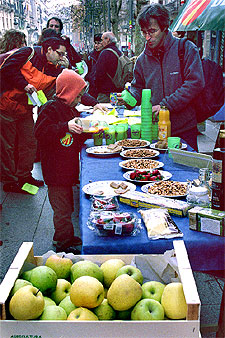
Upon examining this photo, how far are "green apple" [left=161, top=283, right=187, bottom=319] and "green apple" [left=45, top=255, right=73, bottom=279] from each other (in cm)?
43

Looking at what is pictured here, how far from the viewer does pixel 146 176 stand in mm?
2834

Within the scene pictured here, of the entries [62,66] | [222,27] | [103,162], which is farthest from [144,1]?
[103,162]

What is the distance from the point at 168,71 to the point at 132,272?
304cm

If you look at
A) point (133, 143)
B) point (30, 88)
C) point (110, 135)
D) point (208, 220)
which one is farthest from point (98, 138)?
point (208, 220)

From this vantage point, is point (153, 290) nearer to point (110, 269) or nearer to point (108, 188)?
point (110, 269)

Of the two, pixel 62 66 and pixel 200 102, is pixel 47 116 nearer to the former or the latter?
pixel 200 102

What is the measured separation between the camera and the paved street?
10.9ft

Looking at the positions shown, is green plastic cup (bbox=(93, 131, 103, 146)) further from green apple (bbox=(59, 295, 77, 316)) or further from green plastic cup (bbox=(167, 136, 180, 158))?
green apple (bbox=(59, 295, 77, 316))

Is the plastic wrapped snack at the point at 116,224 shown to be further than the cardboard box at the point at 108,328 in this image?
Yes

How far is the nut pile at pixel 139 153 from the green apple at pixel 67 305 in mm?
2082

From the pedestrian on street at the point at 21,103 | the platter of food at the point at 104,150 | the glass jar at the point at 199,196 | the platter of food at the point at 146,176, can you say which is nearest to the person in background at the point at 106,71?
the pedestrian on street at the point at 21,103

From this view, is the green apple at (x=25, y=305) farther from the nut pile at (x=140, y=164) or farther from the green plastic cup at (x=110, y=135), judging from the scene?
the green plastic cup at (x=110, y=135)

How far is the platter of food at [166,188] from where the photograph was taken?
2506 millimetres

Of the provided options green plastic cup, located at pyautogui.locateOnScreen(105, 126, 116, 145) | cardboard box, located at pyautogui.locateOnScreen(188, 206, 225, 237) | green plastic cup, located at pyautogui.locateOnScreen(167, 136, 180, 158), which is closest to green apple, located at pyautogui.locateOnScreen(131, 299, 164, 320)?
cardboard box, located at pyautogui.locateOnScreen(188, 206, 225, 237)
